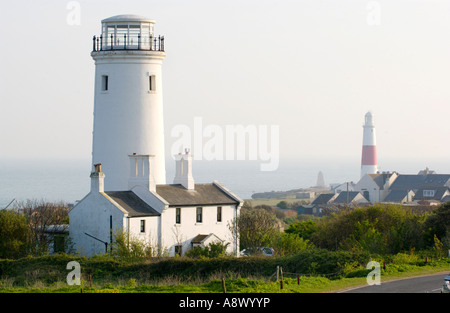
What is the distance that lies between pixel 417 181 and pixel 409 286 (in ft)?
340

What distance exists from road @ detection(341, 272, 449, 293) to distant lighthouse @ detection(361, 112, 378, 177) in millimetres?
90653

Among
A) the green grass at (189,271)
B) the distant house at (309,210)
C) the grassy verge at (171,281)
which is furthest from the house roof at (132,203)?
the distant house at (309,210)

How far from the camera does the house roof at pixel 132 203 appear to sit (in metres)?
38.2

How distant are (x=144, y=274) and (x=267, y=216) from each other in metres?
12.6

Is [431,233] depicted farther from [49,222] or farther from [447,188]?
[447,188]

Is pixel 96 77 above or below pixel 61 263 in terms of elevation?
above

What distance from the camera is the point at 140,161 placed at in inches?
1603

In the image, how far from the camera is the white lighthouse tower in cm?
4288

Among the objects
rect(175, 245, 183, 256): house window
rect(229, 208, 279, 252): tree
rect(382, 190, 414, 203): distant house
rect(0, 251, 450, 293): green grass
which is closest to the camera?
rect(0, 251, 450, 293): green grass

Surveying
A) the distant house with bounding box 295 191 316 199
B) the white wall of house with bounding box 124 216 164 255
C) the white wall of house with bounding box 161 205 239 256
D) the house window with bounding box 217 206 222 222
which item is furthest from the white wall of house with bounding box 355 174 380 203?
the white wall of house with bounding box 124 216 164 255

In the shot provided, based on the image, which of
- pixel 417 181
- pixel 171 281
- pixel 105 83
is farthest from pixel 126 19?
pixel 417 181

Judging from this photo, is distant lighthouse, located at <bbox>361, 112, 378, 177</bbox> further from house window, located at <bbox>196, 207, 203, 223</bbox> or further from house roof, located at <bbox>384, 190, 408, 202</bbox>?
house window, located at <bbox>196, 207, 203, 223</bbox>

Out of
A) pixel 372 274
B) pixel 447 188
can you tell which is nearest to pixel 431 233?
pixel 372 274
